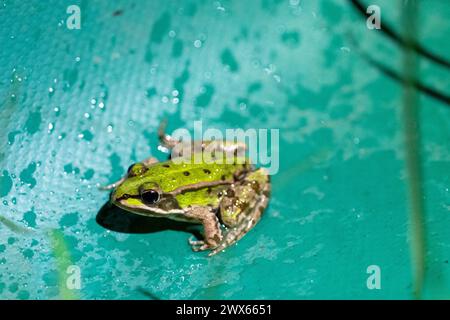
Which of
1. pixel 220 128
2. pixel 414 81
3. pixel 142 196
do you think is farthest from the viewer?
pixel 414 81

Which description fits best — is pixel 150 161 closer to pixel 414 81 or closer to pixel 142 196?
pixel 142 196

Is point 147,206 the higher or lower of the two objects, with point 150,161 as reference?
lower

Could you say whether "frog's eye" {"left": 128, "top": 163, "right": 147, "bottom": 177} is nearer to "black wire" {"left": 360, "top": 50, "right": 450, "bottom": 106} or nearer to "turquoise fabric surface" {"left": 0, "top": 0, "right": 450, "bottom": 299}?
"turquoise fabric surface" {"left": 0, "top": 0, "right": 450, "bottom": 299}

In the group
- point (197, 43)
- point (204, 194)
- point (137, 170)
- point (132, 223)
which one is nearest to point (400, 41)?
point (197, 43)

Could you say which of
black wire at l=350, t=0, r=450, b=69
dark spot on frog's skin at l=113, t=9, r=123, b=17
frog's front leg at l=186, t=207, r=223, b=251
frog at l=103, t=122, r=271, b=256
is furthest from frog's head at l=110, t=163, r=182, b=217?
black wire at l=350, t=0, r=450, b=69

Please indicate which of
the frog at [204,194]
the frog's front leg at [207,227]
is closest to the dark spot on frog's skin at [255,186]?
the frog at [204,194]

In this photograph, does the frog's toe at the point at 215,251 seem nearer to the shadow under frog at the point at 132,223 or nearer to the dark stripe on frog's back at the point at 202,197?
the shadow under frog at the point at 132,223
